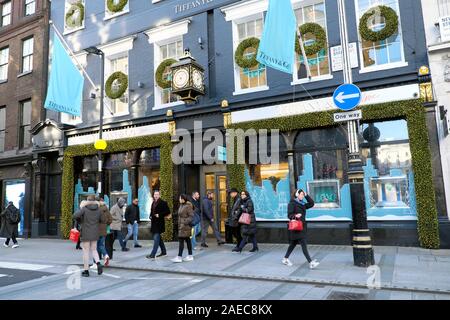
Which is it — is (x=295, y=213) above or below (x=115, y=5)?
below

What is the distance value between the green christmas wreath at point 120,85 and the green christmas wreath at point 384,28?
9.31 m

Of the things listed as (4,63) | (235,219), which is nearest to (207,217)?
(235,219)

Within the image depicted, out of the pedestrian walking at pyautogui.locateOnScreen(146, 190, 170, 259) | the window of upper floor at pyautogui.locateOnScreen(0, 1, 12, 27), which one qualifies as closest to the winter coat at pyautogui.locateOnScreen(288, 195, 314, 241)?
the pedestrian walking at pyautogui.locateOnScreen(146, 190, 170, 259)

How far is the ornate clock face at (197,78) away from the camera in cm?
1258

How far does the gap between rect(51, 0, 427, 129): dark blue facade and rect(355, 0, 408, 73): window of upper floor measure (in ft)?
0.61

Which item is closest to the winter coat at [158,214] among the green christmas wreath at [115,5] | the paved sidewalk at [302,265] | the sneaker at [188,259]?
the paved sidewalk at [302,265]

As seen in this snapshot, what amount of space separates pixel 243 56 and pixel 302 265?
7652 mm

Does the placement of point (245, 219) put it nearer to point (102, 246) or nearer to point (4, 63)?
point (102, 246)

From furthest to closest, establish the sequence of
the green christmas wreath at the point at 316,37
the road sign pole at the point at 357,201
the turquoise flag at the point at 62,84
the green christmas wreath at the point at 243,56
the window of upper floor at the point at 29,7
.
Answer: the window of upper floor at the point at 29,7, the turquoise flag at the point at 62,84, the green christmas wreath at the point at 243,56, the green christmas wreath at the point at 316,37, the road sign pole at the point at 357,201

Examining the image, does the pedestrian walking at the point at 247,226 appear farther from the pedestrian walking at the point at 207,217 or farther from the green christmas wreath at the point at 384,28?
the green christmas wreath at the point at 384,28

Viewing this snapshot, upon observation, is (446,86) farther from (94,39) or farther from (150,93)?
(94,39)

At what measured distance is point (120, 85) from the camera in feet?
49.2

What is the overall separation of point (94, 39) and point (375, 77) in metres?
12.3

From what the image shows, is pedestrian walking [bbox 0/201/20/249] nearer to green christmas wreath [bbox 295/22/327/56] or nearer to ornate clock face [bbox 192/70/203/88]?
ornate clock face [bbox 192/70/203/88]
